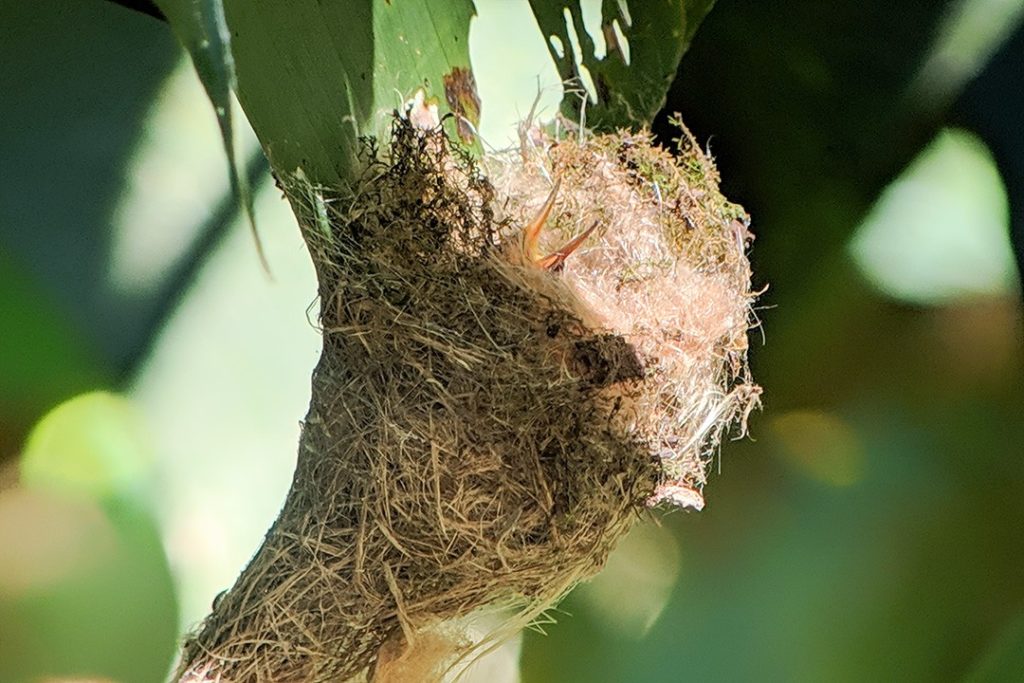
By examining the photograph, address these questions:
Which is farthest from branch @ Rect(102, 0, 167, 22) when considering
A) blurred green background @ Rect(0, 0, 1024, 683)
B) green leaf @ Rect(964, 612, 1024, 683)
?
green leaf @ Rect(964, 612, 1024, 683)

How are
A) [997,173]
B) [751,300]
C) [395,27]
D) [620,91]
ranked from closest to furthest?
[395,27], [751,300], [620,91], [997,173]

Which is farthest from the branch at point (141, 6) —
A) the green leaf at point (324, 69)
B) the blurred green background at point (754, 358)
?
the green leaf at point (324, 69)

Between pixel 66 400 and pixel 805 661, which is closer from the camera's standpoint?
pixel 66 400

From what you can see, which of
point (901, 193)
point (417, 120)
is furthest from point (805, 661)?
point (417, 120)

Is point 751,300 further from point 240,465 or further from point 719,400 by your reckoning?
point 240,465

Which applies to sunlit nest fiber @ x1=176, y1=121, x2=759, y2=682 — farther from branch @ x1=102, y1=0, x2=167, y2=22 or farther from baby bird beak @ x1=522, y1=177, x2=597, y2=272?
branch @ x1=102, y1=0, x2=167, y2=22

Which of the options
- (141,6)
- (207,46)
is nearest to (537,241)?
(207,46)

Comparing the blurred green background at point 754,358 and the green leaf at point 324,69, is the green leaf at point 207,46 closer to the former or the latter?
the green leaf at point 324,69

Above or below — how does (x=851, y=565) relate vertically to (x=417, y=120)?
below
